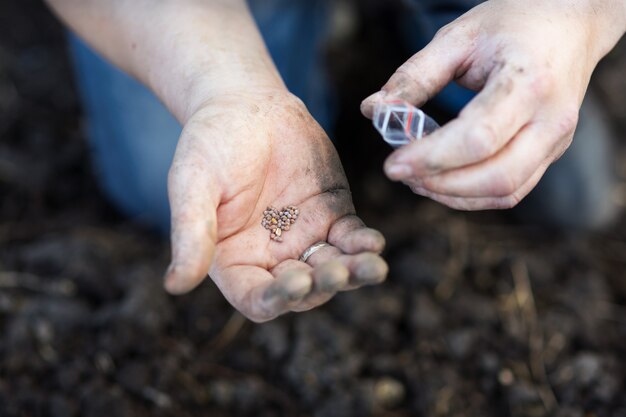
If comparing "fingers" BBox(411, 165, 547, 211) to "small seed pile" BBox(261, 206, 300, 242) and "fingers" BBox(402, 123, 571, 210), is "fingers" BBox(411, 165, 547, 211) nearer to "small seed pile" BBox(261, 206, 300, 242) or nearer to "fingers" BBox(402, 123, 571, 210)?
"fingers" BBox(402, 123, 571, 210)

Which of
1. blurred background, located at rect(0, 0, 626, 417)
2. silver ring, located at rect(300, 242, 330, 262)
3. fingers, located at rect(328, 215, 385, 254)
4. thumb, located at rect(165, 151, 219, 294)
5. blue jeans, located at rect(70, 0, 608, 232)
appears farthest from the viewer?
blue jeans, located at rect(70, 0, 608, 232)

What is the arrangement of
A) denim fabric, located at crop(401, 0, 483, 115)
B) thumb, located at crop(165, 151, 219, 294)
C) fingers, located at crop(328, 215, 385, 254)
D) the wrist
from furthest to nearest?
denim fabric, located at crop(401, 0, 483, 115), the wrist, fingers, located at crop(328, 215, 385, 254), thumb, located at crop(165, 151, 219, 294)

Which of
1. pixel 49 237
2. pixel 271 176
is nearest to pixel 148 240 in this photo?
pixel 49 237

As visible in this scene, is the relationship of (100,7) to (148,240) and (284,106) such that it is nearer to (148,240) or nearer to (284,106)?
(284,106)

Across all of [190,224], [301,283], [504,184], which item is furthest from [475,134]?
[190,224]

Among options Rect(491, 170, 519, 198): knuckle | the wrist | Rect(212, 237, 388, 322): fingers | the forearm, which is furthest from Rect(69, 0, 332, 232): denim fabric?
Rect(491, 170, 519, 198): knuckle

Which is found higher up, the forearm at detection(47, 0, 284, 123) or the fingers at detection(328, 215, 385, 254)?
the forearm at detection(47, 0, 284, 123)

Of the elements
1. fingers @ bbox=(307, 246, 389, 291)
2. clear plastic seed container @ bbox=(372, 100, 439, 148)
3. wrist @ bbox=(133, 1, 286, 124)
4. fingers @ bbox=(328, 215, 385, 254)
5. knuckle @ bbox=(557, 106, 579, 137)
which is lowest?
fingers @ bbox=(328, 215, 385, 254)

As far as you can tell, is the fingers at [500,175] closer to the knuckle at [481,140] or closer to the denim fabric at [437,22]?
the knuckle at [481,140]
